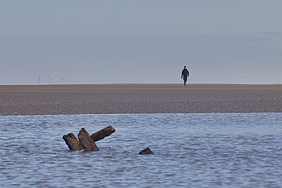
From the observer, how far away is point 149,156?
12.9 meters

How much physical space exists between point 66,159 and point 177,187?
3.46 m

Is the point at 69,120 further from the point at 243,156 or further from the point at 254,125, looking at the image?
the point at 243,156

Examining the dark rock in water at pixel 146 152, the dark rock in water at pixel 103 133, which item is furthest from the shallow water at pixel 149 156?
the dark rock in water at pixel 103 133

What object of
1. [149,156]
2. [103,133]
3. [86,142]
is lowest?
[149,156]

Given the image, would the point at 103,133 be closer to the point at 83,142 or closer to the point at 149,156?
the point at 83,142

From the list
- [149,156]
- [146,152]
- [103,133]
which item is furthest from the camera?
[103,133]

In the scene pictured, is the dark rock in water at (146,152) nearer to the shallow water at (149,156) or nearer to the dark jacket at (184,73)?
the shallow water at (149,156)

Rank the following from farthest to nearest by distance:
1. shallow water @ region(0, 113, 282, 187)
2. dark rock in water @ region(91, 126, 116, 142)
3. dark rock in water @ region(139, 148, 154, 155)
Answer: dark rock in water @ region(91, 126, 116, 142), dark rock in water @ region(139, 148, 154, 155), shallow water @ region(0, 113, 282, 187)

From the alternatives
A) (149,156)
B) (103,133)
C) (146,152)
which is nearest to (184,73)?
(103,133)

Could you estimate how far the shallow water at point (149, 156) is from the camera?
10.3 meters

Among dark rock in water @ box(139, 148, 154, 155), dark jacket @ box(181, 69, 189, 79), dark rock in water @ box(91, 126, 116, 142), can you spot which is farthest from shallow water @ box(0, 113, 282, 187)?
dark jacket @ box(181, 69, 189, 79)

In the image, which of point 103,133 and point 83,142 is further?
point 103,133

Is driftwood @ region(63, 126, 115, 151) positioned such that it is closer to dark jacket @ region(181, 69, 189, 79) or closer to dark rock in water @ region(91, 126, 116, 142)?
dark rock in water @ region(91, 126, 116, 142)

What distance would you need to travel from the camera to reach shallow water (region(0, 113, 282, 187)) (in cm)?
1032
